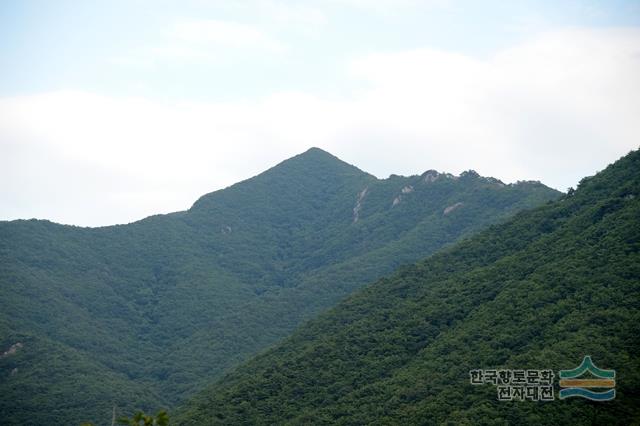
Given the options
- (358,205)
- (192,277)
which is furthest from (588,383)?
(358,205)

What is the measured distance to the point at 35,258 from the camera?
92625mm

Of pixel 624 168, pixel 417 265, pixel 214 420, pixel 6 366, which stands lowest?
pixel 214 420

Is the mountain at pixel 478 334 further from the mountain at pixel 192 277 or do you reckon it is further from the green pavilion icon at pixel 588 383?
the mountain at pixel 192 277

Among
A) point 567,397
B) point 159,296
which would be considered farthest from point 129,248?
point 567,397

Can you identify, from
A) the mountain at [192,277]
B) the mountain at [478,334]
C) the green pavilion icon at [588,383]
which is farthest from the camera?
the mountain at [192,277]

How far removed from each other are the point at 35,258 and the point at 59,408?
3503 cm

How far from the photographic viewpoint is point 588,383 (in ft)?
126

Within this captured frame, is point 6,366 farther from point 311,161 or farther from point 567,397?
point 311,161

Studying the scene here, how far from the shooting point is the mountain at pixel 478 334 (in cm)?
4112

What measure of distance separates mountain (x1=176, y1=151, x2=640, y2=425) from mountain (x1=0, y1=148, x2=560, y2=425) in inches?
577

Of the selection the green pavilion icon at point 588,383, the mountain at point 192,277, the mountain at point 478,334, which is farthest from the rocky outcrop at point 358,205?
the green pavilion icon at point 588,383

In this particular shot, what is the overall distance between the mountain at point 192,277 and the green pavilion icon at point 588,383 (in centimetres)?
4020

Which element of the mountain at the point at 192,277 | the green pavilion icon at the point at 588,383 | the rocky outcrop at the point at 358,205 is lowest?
the green pavilion icon at the point at 588,383

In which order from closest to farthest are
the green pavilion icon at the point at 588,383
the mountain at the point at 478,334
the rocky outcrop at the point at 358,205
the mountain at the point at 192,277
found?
the green pavilion icon at the point at 588,383, the mountain at the point at 478,334, the mountain at the point at 192,277, the rocky outcrop at the point at 358,205
